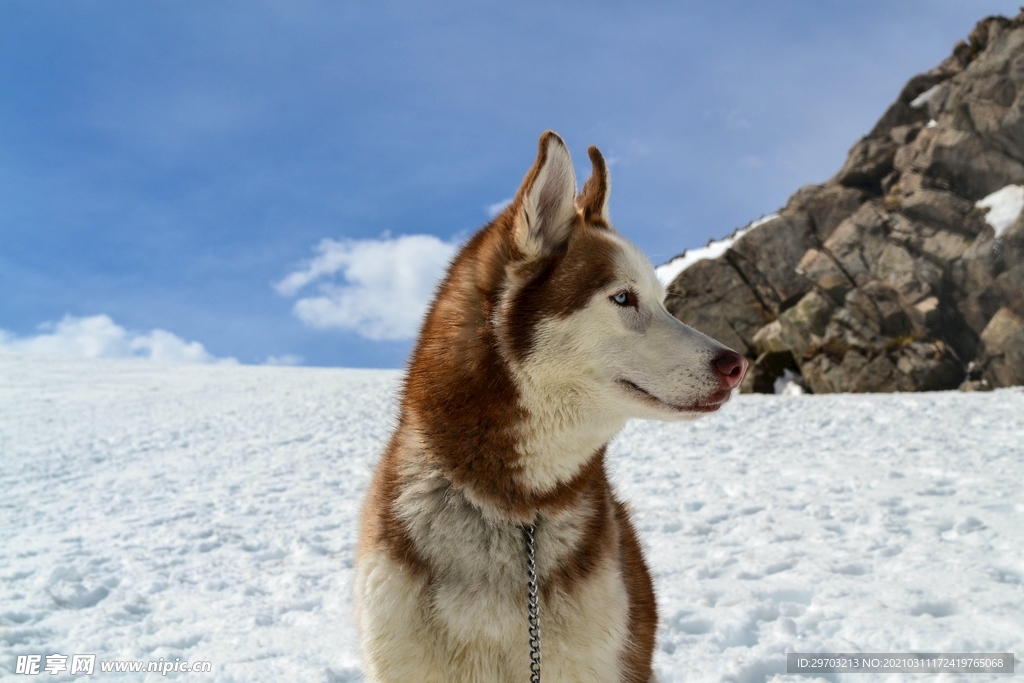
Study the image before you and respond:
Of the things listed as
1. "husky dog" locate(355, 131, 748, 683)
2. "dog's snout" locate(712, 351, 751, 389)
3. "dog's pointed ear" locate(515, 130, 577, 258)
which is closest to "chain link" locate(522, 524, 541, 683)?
"husky dog" locate(355, 131, 748, 683)

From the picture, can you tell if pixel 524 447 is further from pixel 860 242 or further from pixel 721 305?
pixel 860 242

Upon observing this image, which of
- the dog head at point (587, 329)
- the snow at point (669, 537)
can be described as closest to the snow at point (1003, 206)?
the snow at point (669, 537)

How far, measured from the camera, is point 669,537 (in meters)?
7.11

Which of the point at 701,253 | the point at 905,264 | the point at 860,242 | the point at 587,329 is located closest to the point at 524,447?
the point at 587,329

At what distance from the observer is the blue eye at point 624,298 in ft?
8.69

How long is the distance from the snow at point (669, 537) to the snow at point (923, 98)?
21379mm

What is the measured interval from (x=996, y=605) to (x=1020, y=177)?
25362mm

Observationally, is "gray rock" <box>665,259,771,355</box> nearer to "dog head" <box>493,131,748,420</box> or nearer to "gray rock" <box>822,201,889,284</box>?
"gray rock" <box>822,201,889,284</box>

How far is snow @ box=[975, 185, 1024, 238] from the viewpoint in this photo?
2228 cm

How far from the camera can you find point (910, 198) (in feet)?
82.3

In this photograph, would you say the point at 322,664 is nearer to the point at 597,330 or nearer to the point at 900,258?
the point at 597,330

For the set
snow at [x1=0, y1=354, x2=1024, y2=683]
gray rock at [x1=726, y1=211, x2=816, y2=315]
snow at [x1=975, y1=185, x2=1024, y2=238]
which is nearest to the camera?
snow at [x1=0, y1=354, x2=1024, y2=683]

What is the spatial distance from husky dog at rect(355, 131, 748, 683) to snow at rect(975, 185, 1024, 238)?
2524 centimetres

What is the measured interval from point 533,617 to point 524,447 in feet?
2.05
